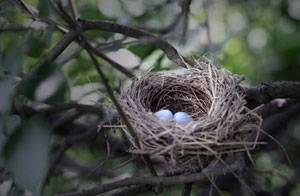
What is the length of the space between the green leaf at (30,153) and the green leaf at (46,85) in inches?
1.6

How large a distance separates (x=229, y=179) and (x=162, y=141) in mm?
869

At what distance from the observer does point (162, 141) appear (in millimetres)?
1059

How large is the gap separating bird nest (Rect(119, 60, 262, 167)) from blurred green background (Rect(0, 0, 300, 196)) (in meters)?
0.12

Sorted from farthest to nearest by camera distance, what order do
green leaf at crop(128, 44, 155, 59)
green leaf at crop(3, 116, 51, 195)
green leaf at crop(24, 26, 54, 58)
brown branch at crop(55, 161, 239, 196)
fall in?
green leaf at crop(128, 44, 155, 59) < green leaf at crop(24, 26, 54, 58) < brown branch at crop(55, 161, 239, 196) < green leaf at crop(3, 116, 51, 195)

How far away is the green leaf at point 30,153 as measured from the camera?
52cm

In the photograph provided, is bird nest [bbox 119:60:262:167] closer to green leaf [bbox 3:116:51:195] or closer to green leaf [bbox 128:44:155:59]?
green leaf [bbox 128:44:155:59]

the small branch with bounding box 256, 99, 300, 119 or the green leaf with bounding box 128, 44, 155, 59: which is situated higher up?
the green leaf with bounding box 128, 44, 155, 59

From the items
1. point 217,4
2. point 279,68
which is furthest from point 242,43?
point 279,68

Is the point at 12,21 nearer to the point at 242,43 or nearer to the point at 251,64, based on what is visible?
the point at 251,64

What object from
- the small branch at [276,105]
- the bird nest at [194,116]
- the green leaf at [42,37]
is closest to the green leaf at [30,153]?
the bird nest at [194,116]

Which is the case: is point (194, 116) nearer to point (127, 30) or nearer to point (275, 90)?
point (275, 90)

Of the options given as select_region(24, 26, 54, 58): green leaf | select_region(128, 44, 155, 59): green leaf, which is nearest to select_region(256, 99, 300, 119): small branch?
select_region(128, 44, 155, 59): green leaf

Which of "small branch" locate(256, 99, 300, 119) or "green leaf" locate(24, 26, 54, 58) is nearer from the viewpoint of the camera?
"green leaf" locate(24, 26, 54, 58)

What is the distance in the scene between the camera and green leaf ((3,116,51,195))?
0.52 m
